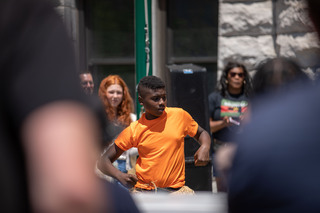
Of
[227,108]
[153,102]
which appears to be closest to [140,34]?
[153,102]

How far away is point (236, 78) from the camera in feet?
18.3

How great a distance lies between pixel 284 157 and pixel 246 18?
5667mm

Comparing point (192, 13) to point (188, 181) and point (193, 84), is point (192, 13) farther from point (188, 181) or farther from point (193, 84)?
point (188, 181)

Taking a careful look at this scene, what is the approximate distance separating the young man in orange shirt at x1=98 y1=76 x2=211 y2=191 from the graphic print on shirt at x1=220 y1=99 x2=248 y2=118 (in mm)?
A: 1343

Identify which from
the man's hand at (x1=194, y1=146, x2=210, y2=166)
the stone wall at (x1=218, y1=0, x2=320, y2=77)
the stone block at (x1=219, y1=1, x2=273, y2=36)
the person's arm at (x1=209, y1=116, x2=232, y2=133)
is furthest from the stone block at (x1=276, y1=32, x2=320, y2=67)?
the man's hand at (x1=194, y1=146, x2=210, y2=166)

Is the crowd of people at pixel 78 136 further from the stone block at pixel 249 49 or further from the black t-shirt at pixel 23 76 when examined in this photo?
the stone block at pixel 249 49

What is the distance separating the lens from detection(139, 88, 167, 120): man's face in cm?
397

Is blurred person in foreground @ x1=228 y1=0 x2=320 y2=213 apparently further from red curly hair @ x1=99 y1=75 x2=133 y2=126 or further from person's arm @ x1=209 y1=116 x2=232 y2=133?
person's arm @ x1=209 y1=116 x2=232 y2=133

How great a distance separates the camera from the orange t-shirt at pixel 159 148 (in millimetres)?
3828

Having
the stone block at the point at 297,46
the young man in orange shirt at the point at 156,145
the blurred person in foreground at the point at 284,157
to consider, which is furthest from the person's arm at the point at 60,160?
the stone block at the point at 297,46

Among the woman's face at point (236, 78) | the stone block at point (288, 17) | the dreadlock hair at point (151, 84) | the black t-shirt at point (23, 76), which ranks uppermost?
the stone block at point (288, 17)

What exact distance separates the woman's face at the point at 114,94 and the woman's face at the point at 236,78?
1281mm

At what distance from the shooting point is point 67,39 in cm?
92

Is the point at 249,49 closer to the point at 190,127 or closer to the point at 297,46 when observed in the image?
the point at 297,46
